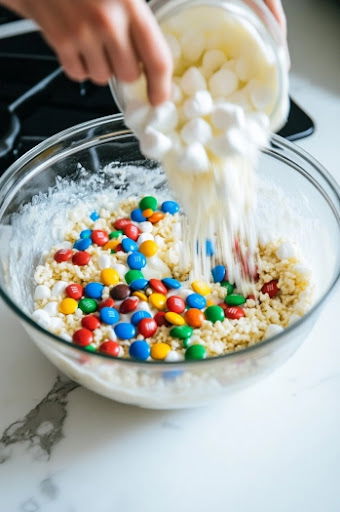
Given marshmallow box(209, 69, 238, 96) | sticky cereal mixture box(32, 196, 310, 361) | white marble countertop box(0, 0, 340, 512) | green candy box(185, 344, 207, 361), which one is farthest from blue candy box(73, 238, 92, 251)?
marshmallow box(209, 69, 238, 96)

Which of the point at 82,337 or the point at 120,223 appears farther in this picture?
the point at 120,223

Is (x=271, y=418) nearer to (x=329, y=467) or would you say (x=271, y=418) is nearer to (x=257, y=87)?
(x=329, y=467)

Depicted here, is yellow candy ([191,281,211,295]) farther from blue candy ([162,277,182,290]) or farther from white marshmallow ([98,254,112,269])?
white marshmallow ([98,254,112,269])

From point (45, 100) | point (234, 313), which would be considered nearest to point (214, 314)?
point (234, 313)

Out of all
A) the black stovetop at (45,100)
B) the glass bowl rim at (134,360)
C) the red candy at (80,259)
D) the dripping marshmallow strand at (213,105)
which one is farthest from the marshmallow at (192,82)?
the black stovetop at (45,100)

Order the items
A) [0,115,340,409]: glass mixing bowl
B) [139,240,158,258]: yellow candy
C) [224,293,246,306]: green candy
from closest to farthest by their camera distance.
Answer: [0,115,340,409]: glass mixing bowl → [224,293,246,306]: green candy → [139,240,158,258]: yellow candy

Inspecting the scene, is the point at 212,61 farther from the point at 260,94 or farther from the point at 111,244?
the point at 111,244
